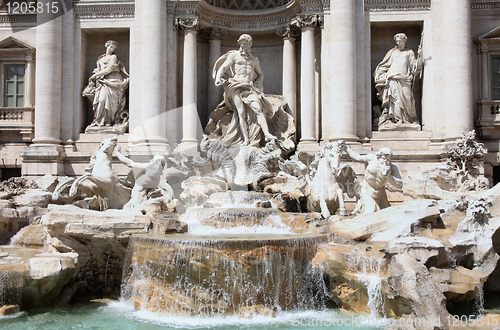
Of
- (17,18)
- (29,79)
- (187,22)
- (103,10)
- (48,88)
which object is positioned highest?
(103,10)

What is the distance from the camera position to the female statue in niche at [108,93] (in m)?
15.6

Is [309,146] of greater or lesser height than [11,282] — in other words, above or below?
above

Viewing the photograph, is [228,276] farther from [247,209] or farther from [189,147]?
[189,147]

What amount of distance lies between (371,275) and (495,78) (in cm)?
1025

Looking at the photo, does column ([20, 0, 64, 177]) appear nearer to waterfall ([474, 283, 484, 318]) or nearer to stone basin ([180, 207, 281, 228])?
stone basin ([180, 207, 281, 228])

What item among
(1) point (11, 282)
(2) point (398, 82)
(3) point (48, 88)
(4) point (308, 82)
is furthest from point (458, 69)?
(1) point (11, 282)

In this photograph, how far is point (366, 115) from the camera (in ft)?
49.8

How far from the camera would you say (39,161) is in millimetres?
14859

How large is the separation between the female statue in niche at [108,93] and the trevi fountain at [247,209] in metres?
0.05

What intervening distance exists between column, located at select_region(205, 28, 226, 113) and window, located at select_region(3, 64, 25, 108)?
6286 mm

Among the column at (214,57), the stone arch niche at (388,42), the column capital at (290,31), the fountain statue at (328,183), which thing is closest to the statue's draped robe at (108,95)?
the column at (214,57)

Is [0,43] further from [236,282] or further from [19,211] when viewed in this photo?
[236,282]

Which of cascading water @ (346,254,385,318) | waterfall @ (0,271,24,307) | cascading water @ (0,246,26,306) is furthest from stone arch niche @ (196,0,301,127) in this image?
cascading water @ (346,254,385,318)

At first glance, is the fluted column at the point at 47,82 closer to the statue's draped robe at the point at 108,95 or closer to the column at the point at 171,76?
the statue's draped robe at the point at 108,95
